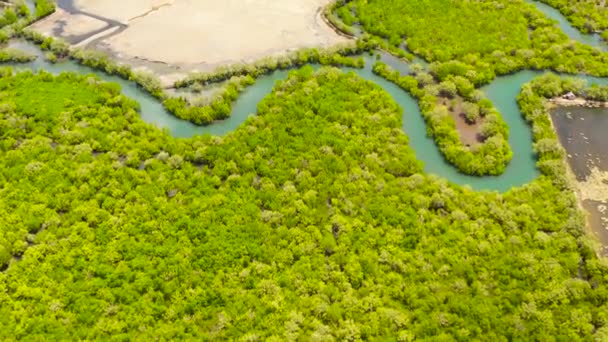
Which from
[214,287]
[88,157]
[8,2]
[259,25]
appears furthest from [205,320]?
[8,2]

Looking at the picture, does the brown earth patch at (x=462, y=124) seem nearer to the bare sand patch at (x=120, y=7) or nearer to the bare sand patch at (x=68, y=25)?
the bare sand patch at (x=120, y=7)

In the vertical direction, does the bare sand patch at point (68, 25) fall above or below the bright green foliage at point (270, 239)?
above

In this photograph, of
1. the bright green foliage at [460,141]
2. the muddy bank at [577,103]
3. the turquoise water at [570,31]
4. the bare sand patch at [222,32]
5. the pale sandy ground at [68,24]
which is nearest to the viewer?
the bright green foliage at [460,141]

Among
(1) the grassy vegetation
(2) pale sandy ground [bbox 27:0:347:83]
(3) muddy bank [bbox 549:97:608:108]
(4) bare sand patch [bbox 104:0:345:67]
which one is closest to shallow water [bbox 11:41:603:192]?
(3) muddy bank [bbox 549:97:608:108]

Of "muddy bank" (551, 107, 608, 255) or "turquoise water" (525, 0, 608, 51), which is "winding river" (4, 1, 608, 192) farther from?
"turquoise water" (525, 0, 608, 51)

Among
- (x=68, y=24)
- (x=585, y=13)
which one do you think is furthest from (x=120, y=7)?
(x=585, y=13)

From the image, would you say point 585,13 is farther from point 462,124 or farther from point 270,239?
point 270,239

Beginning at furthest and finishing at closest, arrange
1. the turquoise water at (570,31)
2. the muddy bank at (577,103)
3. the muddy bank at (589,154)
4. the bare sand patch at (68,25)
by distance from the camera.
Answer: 1. the turquoise water at (570,31)
2. the bare sand patch at (68,25)
3. the muddy bank at (577,103)
4. the muddy bank at (589,154)

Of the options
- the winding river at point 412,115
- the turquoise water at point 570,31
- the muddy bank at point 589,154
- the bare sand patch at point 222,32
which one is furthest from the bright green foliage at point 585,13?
the bare sand patch at point 222,32
